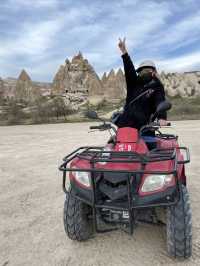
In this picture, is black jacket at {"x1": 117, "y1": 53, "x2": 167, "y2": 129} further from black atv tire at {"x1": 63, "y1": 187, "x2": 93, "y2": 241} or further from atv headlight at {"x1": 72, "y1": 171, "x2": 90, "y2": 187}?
black atv tire at {"x1": 63, "y1": 187, "x2": 93, "y2": 241}

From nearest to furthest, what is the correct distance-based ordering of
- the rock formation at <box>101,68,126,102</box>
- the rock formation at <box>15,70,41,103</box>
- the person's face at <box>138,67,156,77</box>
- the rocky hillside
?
the person's face at <box>138,67,156,77</box> → the rocky hillside → the rock formation at <box>15,70,41,103</box> → the rock formation at <box>101,68,126,102</box>

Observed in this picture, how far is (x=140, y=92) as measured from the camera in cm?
385

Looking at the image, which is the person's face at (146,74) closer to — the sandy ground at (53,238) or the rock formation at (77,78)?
the sandy ground at (53,238)

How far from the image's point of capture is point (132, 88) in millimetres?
3994

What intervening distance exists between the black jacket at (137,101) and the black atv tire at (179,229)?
1.03 metres

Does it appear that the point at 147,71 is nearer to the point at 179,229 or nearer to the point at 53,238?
the point at 179,229

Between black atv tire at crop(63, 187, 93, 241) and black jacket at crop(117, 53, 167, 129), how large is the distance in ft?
3.19

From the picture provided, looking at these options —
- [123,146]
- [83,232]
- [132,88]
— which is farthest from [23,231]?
[132,88]

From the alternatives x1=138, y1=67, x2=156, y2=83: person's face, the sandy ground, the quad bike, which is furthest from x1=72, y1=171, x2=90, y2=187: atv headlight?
x1=138, y1=67, x2=156, y2=83: person's face

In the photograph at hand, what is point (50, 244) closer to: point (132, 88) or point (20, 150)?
point (132, 88)

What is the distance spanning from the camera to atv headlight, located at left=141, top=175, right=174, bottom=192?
2.82 metres

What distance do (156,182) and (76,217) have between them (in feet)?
2.97

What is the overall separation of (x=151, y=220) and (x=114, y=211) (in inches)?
19.1

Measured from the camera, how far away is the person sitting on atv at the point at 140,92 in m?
3.68
